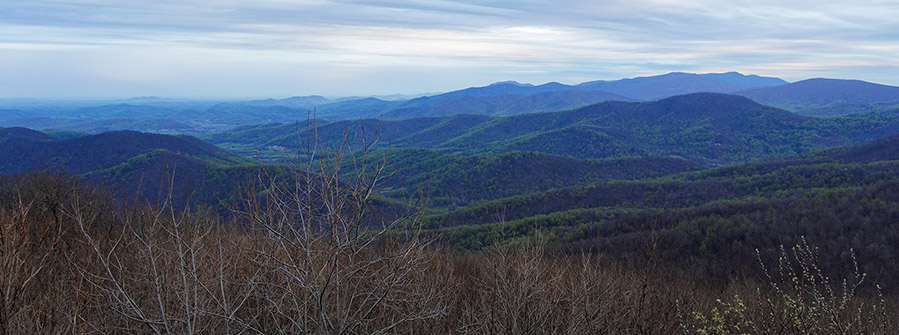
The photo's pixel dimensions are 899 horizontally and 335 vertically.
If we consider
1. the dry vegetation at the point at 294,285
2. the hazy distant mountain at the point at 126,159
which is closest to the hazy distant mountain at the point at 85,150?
the hazy distant mountain at the point at 126,159

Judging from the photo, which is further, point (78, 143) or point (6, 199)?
point (78, 143)

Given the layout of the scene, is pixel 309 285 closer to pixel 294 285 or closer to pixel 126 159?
pixel 294 285

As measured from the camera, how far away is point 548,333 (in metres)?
8.18

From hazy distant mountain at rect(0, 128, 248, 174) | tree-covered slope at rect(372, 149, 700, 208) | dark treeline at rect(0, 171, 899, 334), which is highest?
dark treeline at rect(0, 171, 899, 334)

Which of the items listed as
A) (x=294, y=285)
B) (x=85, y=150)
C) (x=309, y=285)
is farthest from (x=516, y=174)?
(x=85, y=150)

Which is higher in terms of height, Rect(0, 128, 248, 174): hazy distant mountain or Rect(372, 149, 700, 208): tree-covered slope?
Rect(0, 128, 248, 174): hazy distant mountain

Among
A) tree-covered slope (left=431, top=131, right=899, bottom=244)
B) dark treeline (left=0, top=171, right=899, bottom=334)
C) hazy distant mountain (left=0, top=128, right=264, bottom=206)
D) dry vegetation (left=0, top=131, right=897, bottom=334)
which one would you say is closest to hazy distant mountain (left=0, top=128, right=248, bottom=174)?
hazy distant mountain (left=0, top=128, right=264, bottom=206)

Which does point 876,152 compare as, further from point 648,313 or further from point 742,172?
point 648,313

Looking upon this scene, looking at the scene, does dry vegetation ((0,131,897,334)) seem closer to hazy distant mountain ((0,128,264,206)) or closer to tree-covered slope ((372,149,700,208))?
hazy distant mountain ((0,128,264,206))

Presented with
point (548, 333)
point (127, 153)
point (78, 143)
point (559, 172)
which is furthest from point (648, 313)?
point (78, 143)

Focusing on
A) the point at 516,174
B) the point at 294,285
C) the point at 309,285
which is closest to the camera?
the point at 309,285

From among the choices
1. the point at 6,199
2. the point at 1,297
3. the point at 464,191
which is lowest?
the point at 464,191

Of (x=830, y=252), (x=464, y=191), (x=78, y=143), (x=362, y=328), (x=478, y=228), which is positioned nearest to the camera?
(x=362, y=328)

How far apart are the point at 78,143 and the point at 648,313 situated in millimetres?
172180
